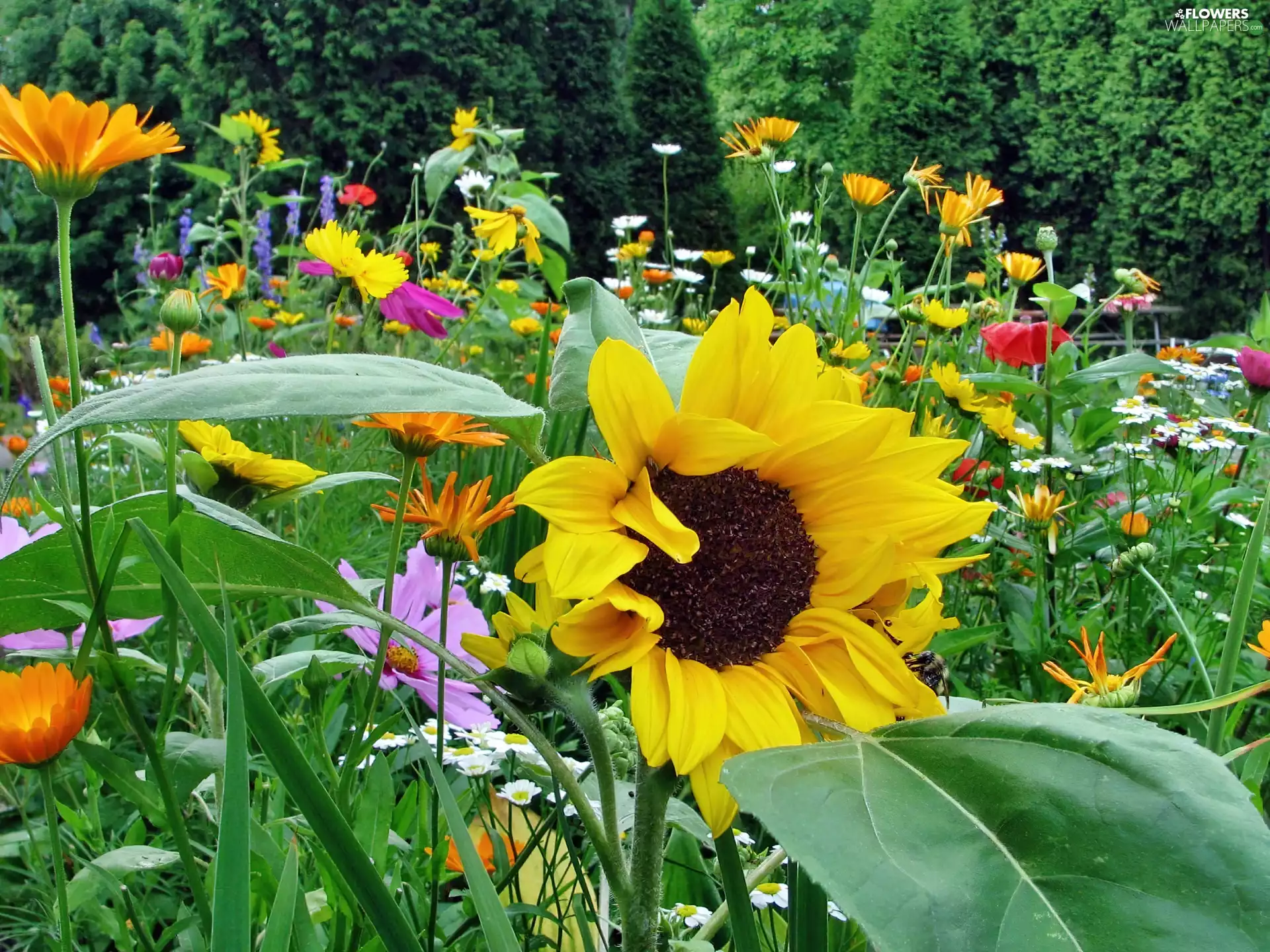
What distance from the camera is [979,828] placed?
1.33 feet

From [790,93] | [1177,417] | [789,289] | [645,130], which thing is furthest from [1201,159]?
[789,289]

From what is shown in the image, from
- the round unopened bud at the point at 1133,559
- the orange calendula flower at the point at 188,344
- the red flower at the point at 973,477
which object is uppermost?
the orange calendula flower at the point at 188,344

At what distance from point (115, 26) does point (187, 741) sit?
11.2 m

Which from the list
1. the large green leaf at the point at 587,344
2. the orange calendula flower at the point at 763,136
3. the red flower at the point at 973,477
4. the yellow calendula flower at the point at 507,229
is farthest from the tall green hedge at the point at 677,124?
the large green leaf at the point at 587,344

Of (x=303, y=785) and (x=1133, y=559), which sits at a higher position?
(x=303, y=785)

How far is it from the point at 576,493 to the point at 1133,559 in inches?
43.8

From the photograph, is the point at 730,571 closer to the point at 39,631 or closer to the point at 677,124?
the point at 39,631

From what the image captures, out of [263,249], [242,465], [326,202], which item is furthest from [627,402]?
[326,202]

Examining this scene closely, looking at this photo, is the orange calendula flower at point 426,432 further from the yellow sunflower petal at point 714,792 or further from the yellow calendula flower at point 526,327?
the yellow calendula flower at point 526,327

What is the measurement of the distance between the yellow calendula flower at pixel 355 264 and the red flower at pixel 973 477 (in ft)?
3.15

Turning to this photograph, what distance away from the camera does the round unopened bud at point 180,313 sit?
0.81 m

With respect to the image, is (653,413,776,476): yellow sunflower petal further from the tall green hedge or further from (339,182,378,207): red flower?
the tall green hedge

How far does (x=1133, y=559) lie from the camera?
135 centimetres

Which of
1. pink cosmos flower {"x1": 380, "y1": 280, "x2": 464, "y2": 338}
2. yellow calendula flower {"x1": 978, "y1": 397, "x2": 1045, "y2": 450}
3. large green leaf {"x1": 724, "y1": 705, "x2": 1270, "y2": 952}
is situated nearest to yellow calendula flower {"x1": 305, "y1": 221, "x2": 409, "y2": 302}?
pink cosmos flower {"x1": 380, "y1": 280, "x2": 464, "y2": 338}
